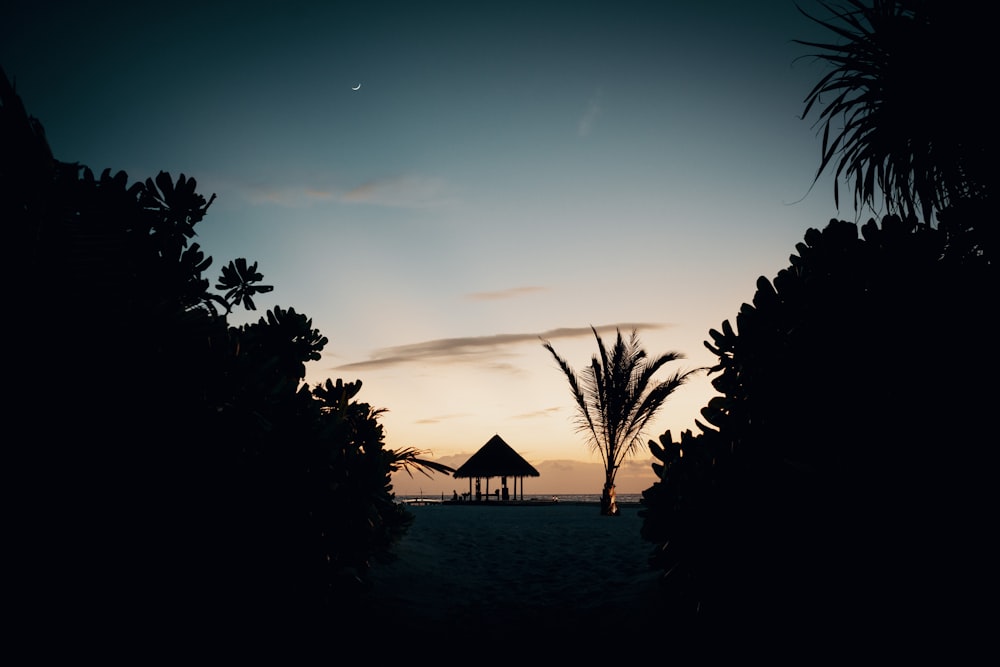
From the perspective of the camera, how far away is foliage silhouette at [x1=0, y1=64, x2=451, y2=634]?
2645mm

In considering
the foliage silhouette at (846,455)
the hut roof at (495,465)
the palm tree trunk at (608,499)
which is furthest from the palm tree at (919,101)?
the hut roof at (495,465)

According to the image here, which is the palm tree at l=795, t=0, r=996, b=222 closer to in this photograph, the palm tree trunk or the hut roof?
the palm tree trunk

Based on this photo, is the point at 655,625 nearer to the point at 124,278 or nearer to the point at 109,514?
the point at 109,514

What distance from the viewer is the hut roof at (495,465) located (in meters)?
26.6

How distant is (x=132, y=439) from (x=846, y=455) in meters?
3.56

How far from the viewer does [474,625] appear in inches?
196

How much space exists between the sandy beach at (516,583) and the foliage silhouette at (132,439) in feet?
6.44

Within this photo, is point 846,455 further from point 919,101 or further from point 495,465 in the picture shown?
point 495,465

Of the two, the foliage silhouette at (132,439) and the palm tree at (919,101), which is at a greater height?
the palm tree at (919,101)

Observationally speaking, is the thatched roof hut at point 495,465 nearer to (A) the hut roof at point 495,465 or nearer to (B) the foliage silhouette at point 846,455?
(A) the hut roof at point 495,465

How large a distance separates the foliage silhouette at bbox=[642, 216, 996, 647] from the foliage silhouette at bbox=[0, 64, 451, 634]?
2474mm

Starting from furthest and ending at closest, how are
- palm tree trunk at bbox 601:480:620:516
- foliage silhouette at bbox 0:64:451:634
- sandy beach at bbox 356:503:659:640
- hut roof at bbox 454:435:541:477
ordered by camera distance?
hut roof at bbox 454:435:541:477 → palm tree trunk at bbox 601:480:620:516 → sandy beach at bbox 356:503:659:640 → foliage silhouette at bbox 0:64:451:634

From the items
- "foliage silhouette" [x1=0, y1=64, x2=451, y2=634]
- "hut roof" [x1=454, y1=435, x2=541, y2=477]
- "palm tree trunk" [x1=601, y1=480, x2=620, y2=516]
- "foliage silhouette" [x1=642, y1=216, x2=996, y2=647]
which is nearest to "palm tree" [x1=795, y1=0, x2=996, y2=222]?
"foliage silhouette" [x1=642, y1=216, x2=996, y2=647]

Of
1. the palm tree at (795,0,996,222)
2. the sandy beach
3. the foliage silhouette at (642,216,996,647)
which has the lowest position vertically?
the sandy beach
